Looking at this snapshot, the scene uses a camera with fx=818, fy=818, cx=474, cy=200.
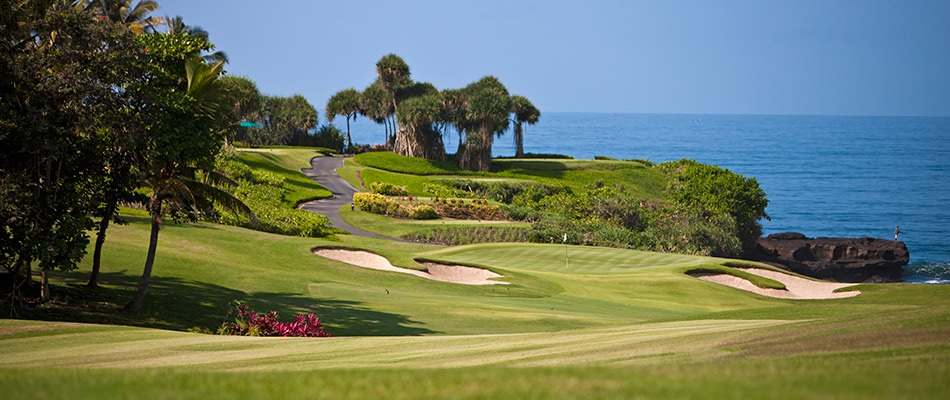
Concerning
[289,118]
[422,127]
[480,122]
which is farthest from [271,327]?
[289,118]

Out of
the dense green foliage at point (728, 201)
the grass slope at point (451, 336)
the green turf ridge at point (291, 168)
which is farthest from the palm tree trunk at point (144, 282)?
the dense green foliage at point (728, 201)

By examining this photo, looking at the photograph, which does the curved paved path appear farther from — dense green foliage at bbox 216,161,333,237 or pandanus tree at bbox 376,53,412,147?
pandanus tree at bbox 376,53,412,147

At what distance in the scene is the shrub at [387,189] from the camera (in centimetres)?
6562

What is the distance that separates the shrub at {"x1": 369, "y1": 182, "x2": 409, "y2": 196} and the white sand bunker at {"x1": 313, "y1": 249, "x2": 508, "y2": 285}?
32442 millimetres

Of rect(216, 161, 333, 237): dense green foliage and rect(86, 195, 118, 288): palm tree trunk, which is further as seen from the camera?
rect(216, 161, 333, 237): dense green foliage

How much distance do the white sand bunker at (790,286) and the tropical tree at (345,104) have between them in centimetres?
7511

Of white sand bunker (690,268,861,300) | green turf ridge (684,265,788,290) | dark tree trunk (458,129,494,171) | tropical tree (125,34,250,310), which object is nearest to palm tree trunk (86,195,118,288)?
tropical tree (125,34,250,310)

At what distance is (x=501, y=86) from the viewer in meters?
90.8

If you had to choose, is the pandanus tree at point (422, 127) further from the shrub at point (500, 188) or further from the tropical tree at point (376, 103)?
the shrub at point (500, 188)

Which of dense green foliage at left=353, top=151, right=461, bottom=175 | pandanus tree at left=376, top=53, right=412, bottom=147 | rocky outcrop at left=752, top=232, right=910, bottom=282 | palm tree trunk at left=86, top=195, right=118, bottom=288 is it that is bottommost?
rocky outcrop at left=752, top=232, right=910, bottom=282

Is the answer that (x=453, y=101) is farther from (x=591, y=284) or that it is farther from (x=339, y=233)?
(x=591, y=284)

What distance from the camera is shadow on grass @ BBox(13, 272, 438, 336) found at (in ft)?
64.2

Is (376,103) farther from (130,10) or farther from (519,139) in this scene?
(130,10)

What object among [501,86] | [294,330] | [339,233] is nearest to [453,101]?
[501,86]
